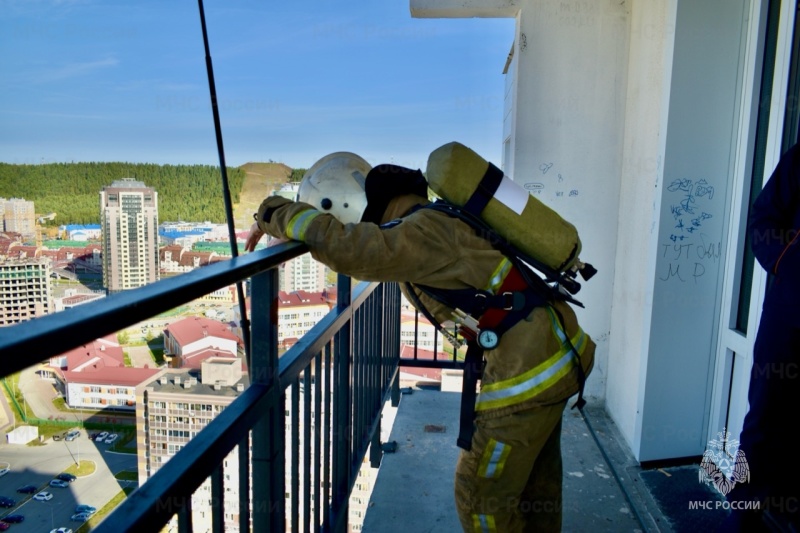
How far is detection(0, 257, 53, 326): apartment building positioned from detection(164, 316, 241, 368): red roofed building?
299 mm

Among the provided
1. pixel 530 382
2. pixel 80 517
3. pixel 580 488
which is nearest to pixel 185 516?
pixel 80 517

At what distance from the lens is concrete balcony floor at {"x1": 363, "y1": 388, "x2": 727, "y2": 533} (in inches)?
119

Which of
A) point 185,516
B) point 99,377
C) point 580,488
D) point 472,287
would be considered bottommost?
point 580,488

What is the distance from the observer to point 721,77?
3281 millimetres

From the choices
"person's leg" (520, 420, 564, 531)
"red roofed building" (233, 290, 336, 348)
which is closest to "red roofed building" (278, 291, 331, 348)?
"red roofed building" (233, 290, 336, 348)

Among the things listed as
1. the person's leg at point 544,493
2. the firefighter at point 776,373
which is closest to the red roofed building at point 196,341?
the person's leg at point 544,493

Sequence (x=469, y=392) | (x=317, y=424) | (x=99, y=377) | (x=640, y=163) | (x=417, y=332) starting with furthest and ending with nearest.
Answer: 1. (x=417, y=332)
2. (x=640, y=163)
3. (x=469, y=392)
4. (x=317, y=424)
5. (x=99, y=377)

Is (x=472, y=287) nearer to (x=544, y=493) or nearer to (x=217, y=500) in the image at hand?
(x=544, y=493)

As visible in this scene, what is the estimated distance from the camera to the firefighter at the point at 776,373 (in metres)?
2.37

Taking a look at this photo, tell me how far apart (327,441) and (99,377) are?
0.96 metres

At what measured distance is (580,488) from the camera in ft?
11.0

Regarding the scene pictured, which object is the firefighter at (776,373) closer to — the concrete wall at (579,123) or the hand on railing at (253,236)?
the concrete wall at (579,123)

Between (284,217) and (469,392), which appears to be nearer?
(284,217)

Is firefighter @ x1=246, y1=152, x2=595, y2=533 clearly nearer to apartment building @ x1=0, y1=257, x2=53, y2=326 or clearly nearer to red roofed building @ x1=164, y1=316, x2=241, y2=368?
red roofed building @ x1=164, y1=316, x2=241, y2=368
